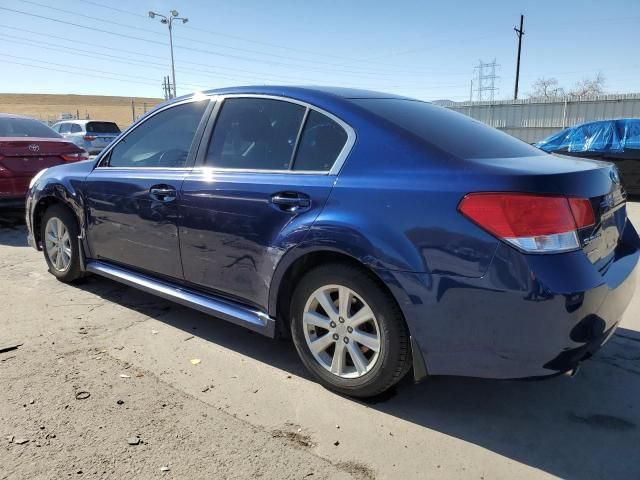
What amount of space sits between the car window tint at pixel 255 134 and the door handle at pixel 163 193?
320 millimetres

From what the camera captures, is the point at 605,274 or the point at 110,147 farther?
the point at 110,147

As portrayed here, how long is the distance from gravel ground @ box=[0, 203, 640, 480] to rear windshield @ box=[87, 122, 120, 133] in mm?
16481

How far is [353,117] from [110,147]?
2442mm

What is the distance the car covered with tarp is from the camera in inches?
389

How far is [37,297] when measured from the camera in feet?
14.9

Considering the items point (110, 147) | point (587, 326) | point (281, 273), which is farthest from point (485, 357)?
point (110, 147)

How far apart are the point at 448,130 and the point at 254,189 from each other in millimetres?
1159

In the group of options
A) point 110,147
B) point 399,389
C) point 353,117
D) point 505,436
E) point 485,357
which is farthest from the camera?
point 110,147

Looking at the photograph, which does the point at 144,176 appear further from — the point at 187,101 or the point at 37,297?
the point at 37,297

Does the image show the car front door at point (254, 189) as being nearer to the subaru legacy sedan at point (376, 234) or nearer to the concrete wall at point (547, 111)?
the subaru legacy sedan at point (376, 234)

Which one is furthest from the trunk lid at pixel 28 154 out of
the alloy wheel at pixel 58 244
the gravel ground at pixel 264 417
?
the gravel ground at pixel 264 417

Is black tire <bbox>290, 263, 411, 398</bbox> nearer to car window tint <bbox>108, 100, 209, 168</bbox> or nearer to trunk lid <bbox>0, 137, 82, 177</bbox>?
car window tint <bbox>108, 100, 209, 168</bbox>

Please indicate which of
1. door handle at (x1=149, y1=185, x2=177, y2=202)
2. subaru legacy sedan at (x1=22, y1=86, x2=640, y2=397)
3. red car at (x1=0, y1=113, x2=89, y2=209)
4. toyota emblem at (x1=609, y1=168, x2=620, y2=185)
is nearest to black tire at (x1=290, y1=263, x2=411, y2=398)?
subaru legacy sedan at (x1=22, y1=86, x2=640, y2=397)

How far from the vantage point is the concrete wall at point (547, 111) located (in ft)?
67.2
